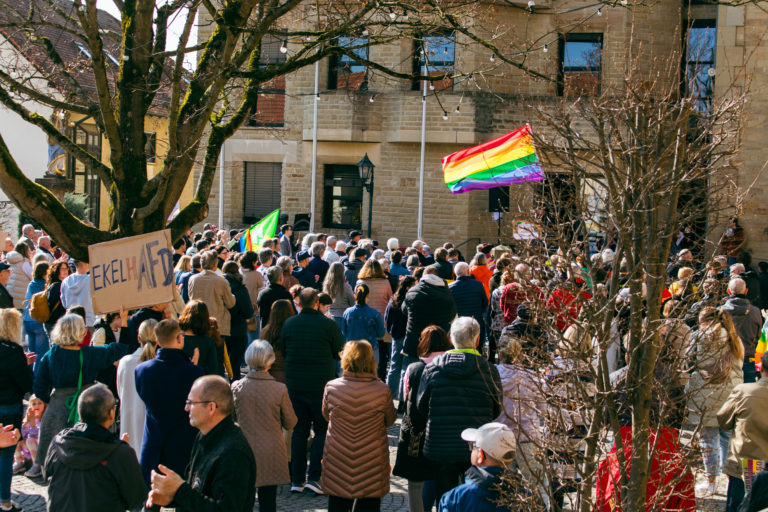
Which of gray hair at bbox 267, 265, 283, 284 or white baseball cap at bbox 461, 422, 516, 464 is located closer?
white baseball cap at bbox 461, 422, 516, 464

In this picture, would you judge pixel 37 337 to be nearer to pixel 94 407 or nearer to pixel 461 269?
pixel 461 269

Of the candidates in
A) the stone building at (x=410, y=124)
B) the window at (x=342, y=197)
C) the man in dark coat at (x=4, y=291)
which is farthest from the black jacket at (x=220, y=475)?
the window at (x=342, y=197)

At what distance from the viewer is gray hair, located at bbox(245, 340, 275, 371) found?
6777 millimetres

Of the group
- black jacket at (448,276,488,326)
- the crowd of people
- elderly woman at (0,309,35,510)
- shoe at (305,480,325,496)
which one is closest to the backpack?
the crowd of people

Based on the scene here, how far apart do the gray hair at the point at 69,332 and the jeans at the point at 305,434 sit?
190 cm

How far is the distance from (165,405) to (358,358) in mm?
1447

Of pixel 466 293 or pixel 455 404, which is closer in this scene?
pixel 455 404

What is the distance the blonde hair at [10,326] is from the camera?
7309 millimetres

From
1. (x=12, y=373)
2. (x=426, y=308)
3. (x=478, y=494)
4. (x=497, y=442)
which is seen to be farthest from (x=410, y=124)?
(x=478, y=494)

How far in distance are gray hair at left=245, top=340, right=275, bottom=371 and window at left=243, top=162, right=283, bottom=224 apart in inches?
790

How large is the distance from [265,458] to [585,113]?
3.63 metres

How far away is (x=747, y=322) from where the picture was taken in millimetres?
9695

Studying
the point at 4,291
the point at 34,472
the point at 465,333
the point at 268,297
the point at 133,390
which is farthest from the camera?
the point at 4,291

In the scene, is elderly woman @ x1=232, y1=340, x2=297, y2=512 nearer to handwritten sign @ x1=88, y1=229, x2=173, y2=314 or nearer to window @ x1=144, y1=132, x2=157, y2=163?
handwritten sign @ x1=88, y1=229, x2=173, y2=314
